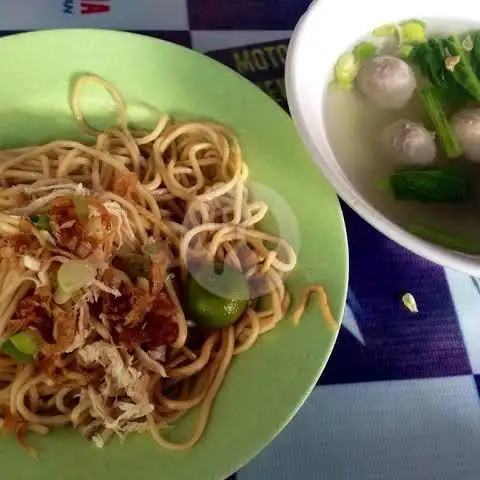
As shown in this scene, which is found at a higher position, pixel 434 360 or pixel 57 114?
pixel 57 114

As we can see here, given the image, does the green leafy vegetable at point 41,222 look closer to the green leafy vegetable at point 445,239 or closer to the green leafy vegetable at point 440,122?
the green leafy vegetable at point 445,239

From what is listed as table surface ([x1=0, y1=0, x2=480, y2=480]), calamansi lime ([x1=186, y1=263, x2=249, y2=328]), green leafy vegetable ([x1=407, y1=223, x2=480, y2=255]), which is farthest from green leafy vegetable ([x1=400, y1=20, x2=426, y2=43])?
calamansi lime ([x1=186, y1=263, x2=249, y2=328])

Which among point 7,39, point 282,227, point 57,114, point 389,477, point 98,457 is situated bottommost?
point 389,477

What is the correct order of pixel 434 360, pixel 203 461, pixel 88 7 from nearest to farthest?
pixel 203 461 → pixel 434 360 → pixel 88 7

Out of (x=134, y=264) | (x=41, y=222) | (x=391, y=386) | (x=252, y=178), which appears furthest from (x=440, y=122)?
(x=41, y=222)

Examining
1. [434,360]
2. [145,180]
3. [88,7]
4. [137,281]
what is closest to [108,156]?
[145,180]

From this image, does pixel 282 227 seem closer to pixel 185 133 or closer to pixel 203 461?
pixel 185 133

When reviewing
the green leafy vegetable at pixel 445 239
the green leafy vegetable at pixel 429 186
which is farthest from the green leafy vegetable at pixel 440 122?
the green leafy vegetable at pixel 445 239
